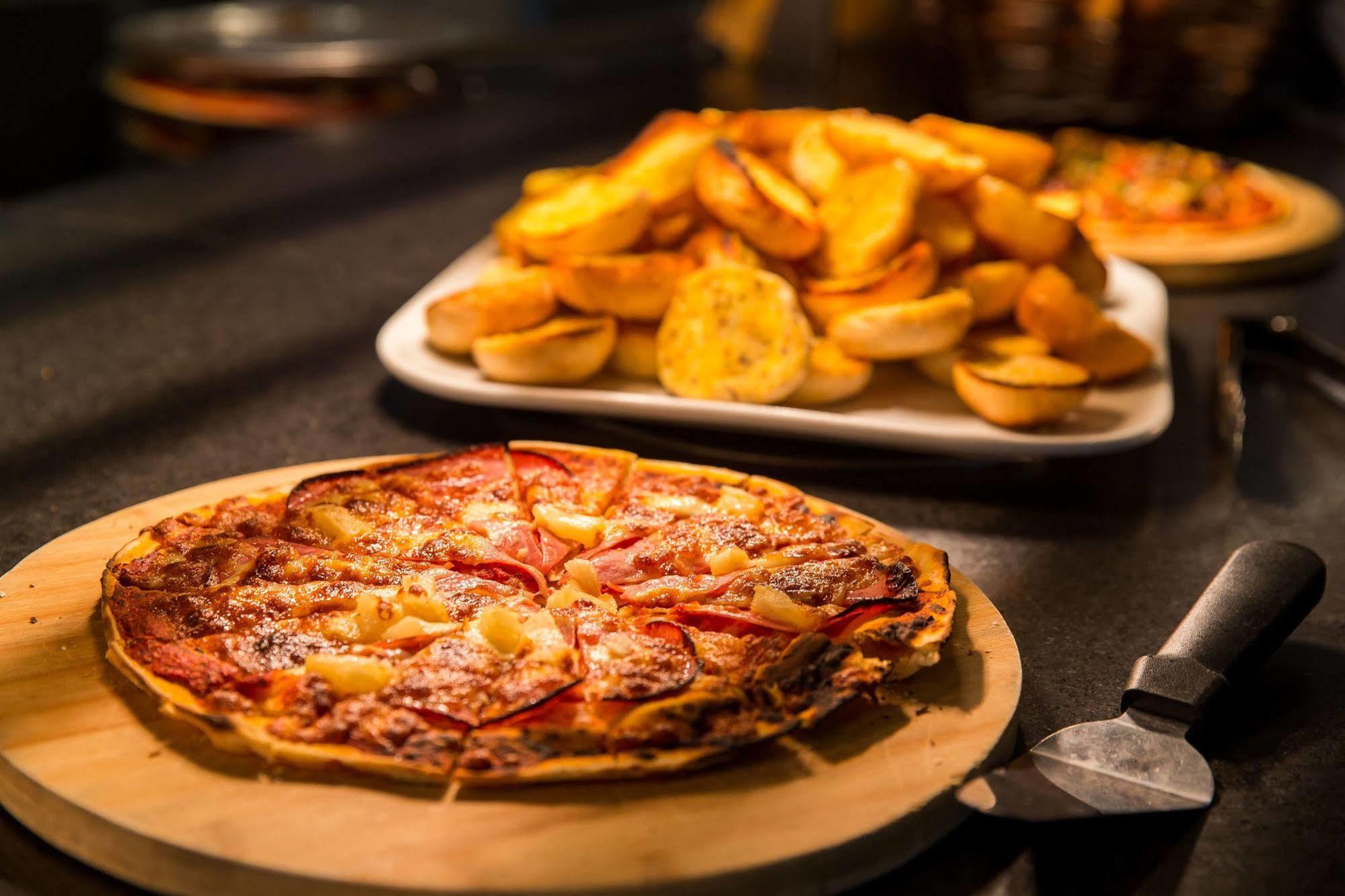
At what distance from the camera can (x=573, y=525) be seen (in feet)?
5.13

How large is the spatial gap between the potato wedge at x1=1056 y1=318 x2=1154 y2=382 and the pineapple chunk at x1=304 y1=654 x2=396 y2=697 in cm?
135

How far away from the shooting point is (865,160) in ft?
7.60

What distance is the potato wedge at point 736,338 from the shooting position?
2000mm

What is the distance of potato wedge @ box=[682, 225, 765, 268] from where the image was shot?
2.12 m

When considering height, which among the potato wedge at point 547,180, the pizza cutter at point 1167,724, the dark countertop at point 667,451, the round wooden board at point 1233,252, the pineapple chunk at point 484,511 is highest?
the potato wedge at point 547,180

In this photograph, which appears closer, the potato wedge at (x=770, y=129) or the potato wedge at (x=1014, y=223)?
the potato wedge at (x=1014, y=223)

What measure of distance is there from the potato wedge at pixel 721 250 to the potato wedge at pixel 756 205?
19mm

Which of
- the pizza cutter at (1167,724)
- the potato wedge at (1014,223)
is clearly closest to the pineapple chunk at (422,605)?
the pizza cutter at (1167,724)

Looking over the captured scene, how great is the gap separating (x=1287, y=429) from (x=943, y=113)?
2806mm

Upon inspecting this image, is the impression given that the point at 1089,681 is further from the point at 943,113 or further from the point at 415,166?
the point at 943,113

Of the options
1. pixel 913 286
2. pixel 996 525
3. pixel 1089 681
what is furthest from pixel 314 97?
pixel 1089 681

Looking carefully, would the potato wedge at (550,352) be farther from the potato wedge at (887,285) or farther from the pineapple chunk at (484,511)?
the pineapple chunk at (484,511)

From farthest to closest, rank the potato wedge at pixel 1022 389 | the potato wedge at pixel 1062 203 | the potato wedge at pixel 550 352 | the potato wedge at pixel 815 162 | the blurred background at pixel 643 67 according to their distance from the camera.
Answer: the blurred background at pixel 643 67 → the potato wedge at pixel 1062 203 → the potato wedge at pixel 815 162 → the potato wedge at pixel 550 352 → the potato wedge at pixel 1022 389

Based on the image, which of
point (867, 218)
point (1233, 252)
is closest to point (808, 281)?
point (867, 218)
